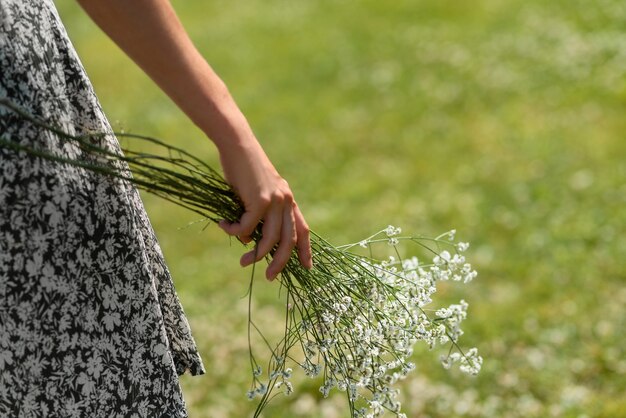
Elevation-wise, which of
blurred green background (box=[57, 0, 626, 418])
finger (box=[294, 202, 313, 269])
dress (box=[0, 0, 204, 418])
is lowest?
dress (box=[0, 0, 204, 418])

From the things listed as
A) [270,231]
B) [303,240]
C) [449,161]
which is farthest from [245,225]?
[449,161]

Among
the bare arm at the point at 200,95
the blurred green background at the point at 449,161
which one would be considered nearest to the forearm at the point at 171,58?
the bare arm at the point at 200,95

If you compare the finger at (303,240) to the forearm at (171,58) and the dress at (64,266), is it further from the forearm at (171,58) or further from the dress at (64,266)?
the dress at (64,266)

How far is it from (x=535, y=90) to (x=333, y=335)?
605cm

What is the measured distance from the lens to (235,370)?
4.74 meters

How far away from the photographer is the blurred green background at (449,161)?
4.42 meters

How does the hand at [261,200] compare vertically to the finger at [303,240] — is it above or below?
below

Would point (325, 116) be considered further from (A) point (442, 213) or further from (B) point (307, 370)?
(B) point (307, 370)

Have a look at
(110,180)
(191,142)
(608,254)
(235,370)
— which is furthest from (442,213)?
(110,180)

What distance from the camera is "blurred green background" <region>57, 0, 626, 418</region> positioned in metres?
4.42

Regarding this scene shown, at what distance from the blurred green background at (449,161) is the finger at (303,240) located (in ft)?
1.99

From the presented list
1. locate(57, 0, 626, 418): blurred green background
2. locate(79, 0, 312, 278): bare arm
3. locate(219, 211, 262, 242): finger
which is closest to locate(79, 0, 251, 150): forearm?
locate(79, 0, 312, 278): bare arm

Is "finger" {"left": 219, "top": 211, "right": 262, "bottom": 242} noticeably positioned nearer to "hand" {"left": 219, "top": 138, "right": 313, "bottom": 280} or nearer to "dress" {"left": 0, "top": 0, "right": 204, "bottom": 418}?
"hand" {"left": 219, "top": 138, "right": 313, "bottom": 280}

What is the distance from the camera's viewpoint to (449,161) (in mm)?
7090
